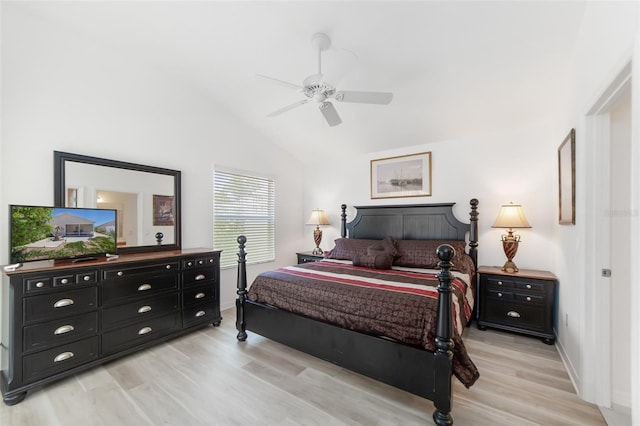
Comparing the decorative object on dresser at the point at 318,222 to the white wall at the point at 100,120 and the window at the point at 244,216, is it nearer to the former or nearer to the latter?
the window at the point at 244,216

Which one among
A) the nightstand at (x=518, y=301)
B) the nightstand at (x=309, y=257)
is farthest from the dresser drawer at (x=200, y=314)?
the nightstand at (x=518, y=301)

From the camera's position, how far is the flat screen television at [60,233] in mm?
2270

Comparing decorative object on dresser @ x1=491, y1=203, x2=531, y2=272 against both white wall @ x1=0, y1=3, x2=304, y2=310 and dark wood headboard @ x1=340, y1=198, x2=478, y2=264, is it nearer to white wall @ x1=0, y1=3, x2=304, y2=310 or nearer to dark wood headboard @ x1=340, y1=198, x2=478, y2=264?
dark wood headboard @ x1=340, y1=198, x2=478, y2=264

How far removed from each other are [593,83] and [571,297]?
1.69m

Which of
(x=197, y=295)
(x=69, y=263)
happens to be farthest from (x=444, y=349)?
(x=69, y=263)

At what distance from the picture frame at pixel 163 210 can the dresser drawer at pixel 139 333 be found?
1105 millimetres

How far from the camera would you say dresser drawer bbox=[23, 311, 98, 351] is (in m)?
2.06

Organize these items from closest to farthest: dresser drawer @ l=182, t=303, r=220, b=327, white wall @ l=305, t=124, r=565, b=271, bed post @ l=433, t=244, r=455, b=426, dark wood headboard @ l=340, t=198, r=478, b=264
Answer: bed post @ l=433, t=244, r=455, b=426 < dresser drawer @ l=182, t=303, r=220, b=327 < white wall @ l=305, t=124, r=565, b=271 < dark wood headboard @ l=340, t=198, r=478, b=264

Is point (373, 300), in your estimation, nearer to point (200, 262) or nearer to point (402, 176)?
point (200, 262)

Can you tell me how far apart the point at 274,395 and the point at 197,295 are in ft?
5.29

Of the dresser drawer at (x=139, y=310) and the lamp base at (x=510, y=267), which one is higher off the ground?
the lamp base at (x=510, y=267)

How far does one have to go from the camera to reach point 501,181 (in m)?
3.52

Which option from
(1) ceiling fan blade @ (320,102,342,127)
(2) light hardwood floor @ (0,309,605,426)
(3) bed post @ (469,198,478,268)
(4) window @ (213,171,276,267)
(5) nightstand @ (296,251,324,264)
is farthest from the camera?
(5) nightstand @ (296,251,324,264)

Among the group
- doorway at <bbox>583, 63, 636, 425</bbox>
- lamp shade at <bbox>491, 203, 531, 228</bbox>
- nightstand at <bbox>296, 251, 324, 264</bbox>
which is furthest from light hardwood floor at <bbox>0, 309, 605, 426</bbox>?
nightstand at <bbox>296, 251, 324, 264</bbox>
